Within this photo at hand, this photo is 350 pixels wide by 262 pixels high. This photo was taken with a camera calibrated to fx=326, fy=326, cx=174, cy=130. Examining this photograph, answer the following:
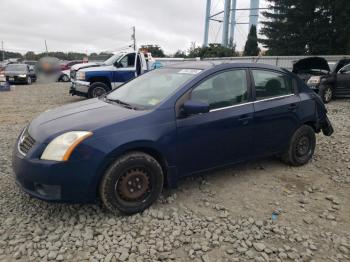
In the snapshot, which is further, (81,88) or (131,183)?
(81,88)

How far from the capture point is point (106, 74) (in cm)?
1160

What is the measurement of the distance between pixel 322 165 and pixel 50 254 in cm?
399

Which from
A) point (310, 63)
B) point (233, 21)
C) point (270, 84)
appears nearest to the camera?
point (270, 84)

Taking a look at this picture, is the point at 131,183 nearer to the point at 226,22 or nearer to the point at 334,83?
the point at 334,83

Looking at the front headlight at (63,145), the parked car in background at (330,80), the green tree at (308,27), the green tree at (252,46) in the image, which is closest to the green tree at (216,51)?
the green tree at (252,46)

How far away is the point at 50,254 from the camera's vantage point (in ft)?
9.09

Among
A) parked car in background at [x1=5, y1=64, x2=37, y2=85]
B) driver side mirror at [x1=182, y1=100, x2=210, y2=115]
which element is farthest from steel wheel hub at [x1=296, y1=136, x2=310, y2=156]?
parked car in background at [x1=5, y1=64, x2=37, y2=85]

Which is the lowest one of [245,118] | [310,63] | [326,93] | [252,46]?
[326,93]

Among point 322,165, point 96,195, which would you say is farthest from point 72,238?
point 322,165

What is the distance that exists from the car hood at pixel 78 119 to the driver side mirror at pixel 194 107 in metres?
0.45

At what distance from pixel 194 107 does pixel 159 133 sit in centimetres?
46

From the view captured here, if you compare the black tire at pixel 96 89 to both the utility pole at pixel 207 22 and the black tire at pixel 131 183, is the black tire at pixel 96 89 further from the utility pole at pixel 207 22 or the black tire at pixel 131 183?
the utility pole at pixel 207 22

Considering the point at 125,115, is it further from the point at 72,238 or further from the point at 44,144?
the point at 72,238

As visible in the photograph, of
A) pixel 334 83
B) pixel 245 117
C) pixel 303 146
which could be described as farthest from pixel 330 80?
pixel 245 117
